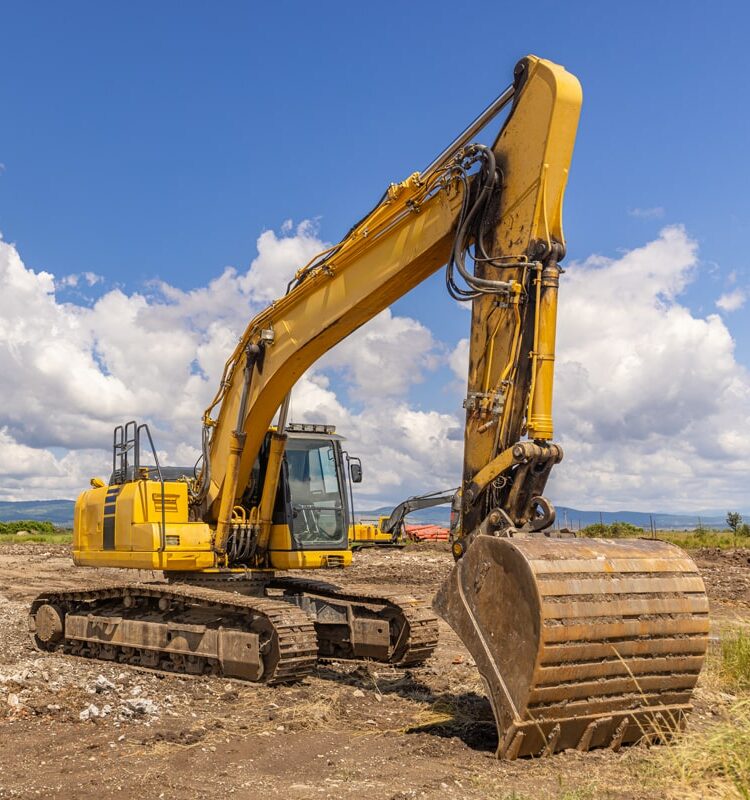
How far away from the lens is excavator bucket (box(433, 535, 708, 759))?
20.0 ft

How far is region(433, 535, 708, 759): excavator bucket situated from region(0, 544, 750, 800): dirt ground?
0.90 ft

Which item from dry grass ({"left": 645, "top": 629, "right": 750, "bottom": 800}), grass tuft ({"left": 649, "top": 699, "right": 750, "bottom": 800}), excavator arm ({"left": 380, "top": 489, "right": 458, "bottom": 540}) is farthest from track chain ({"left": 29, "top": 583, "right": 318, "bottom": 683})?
excavator arm ({"left": 380, "top": 489, "right": 458, "bottom": 540})

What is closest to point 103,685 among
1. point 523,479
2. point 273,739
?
point 273,739

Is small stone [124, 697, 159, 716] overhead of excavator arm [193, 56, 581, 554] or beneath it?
beneath

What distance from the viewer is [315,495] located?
11492 millimetres

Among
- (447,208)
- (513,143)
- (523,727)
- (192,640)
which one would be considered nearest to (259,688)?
(192,640)

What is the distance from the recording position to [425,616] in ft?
33.4

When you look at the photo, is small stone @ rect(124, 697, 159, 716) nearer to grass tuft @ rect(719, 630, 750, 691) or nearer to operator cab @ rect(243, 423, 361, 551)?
operator cab @ rect(243, 423, 361, 551)

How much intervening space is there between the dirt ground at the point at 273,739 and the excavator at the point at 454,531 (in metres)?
0.35

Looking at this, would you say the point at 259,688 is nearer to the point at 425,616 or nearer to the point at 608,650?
the point at 425,616

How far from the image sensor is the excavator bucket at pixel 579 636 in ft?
20.0

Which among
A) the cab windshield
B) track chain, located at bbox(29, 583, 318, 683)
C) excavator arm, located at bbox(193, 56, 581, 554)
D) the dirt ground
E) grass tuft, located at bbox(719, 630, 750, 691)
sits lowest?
the dirt ground

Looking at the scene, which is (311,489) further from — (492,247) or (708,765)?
(708,765)

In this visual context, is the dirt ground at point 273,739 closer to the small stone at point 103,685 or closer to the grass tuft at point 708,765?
the small stone at point 103,685
